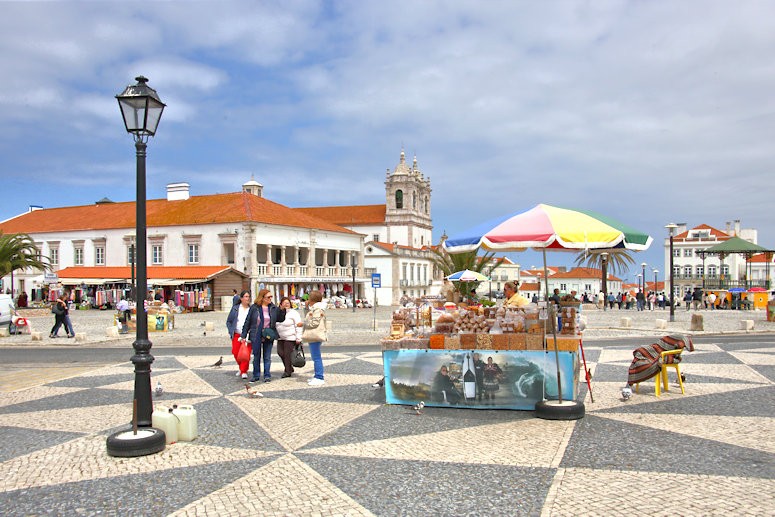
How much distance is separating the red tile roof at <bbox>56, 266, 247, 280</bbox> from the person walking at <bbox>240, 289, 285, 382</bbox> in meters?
38.6

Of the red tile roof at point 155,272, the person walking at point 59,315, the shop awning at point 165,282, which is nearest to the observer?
the person walking at point 59,315

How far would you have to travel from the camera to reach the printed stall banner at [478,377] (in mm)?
9242

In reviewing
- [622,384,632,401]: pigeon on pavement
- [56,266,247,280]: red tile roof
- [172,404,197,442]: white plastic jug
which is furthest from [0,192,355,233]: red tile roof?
[172,404,197,442]: white plastic jug

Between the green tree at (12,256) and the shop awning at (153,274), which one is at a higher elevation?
the green tree at (12,256)

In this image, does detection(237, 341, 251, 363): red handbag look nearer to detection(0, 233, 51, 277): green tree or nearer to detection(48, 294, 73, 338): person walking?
detection(48, 294, 73, 338): person walking

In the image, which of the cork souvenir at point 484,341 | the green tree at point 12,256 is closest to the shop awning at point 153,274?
the green tree at point 12,256

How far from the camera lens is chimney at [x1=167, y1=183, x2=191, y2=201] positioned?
69.6 meters

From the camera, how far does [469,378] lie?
951 centimetres

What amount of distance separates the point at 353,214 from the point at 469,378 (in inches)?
4131

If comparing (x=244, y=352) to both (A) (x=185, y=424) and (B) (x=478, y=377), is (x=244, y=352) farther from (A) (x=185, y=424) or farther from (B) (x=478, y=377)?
(B) (x=478, y=377)

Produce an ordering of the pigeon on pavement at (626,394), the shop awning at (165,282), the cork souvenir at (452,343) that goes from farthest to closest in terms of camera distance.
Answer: the shop awning at (165,282)
the pigeon on pavement at (626,394)
the cork souvenir at (452,343)

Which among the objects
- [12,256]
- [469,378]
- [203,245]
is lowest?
[469,378]

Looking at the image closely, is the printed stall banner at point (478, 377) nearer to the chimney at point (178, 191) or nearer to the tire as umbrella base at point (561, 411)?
the tire as umbrella base at point (561, 411)

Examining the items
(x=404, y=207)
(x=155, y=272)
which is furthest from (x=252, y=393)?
(x=404, y=207)
